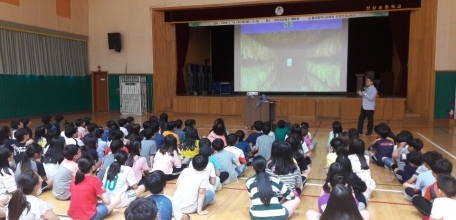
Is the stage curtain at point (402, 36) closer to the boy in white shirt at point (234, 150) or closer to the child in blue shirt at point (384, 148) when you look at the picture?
the child in blue shirt at point (384, 148)

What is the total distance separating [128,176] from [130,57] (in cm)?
1067

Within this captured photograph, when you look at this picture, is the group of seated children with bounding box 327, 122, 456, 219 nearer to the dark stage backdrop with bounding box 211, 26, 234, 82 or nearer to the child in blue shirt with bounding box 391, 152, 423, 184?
the child in blue shirt with bounding box 391, 152, 423, 184

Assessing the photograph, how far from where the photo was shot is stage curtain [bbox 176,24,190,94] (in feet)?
44.5

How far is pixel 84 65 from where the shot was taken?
13953 millimetres

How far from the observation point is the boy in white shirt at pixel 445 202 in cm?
243

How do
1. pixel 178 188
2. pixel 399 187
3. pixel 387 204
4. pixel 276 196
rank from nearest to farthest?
pixel 276 196, pixel 178 188, pixel 387 204, pixel 399 187

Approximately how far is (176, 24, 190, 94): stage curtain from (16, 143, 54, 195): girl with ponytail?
9.57m

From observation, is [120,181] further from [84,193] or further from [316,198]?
[316,198]

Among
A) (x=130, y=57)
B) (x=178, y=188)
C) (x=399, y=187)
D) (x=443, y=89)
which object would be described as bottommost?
(x=399, y=187)

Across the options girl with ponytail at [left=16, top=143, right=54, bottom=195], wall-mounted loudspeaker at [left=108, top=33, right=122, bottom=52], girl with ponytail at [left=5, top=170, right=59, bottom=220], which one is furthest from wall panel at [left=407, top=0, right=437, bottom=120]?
girl with ponytail at [left=5, top=170, right=59, bottom=220]

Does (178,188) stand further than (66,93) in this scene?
No

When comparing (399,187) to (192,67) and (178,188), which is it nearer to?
(178,188)

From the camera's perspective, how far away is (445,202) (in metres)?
2.46

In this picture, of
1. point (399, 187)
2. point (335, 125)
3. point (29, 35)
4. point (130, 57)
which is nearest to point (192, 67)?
point (130, 57)
